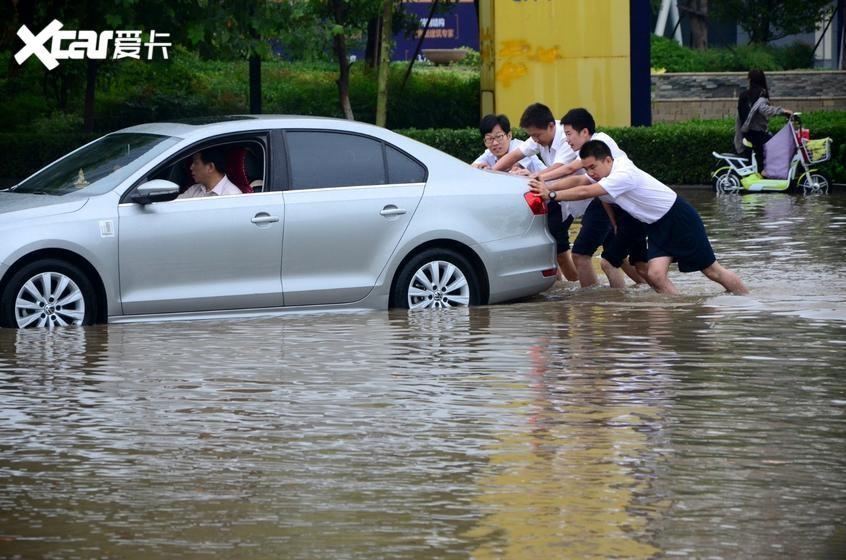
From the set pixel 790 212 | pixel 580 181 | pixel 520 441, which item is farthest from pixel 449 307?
pixel 790 212

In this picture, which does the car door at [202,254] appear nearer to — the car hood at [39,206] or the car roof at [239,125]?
the car hood at [39,206]

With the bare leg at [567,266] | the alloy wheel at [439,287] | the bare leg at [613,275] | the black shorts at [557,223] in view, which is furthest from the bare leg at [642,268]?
the alloy wheel at [439,287]

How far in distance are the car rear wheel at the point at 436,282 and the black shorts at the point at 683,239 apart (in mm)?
1408

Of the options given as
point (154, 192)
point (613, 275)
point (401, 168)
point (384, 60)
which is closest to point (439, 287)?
point (401, 168)

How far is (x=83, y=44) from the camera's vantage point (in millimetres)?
22484

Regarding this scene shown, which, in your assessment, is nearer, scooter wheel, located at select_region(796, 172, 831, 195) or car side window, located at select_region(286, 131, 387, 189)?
car side window, located at select_region(286, 131, 387, 189)

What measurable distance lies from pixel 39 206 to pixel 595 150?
3.85 metres

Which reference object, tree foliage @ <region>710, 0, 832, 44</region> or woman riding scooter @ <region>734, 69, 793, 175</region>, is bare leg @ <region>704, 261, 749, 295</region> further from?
tree foliage @ <region>710, 0, 832, 44</region>

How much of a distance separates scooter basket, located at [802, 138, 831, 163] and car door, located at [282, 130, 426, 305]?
1149 centimetres

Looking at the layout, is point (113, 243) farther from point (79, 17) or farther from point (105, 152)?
point (79, 17)

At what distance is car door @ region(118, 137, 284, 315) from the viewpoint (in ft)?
32.1

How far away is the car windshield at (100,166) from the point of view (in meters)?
10.0

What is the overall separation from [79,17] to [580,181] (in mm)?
12325

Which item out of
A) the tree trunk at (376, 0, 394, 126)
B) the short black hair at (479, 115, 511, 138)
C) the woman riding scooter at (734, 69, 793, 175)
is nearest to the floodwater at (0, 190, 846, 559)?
the short black hair at (479, 115, 511, 138)
